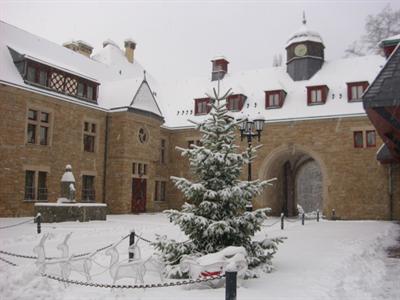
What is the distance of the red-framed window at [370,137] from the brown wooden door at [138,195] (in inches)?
543

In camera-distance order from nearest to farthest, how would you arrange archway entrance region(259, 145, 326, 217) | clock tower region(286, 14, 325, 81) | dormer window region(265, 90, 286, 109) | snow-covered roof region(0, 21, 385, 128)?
snow-covered roof region(0, 21, 385, 128), archway entrance region(259, 145, 326, 217), dormer window region(265, 90, 286, 109), clock tower region(286, 14, 325, 81)

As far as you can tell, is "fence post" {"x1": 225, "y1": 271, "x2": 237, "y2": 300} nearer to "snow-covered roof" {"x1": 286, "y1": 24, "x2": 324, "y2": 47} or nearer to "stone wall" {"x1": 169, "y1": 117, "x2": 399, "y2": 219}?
"stone wall" {"x1": 169, "y1": 117, "x2": 399, "y2": 219}

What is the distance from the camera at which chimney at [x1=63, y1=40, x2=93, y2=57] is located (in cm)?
3206

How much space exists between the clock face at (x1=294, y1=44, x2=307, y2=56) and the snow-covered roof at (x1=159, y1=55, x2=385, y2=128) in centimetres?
172

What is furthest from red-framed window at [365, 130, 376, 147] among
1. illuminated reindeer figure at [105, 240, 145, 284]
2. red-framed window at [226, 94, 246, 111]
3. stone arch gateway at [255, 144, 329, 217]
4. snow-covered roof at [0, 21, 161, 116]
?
illuminated reindeer figure at [105, 240, 145, 284]

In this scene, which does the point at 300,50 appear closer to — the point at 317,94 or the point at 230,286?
the point at 317,94

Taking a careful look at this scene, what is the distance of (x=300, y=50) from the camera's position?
30375mm

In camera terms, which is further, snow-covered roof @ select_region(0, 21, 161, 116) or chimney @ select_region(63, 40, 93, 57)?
chimney @ select_region(63, 40, 93, 57)

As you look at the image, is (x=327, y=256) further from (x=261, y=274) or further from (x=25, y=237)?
(x=25, y=237)

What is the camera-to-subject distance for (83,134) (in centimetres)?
2511

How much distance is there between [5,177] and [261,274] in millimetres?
15683

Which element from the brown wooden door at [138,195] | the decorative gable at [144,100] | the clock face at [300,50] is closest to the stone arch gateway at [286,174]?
the clock face at [300,50]

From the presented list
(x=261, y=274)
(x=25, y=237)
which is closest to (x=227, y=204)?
(x=261, y=274)

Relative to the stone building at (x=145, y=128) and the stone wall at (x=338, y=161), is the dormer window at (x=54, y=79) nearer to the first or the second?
the stone building at (x=145, y=128)
